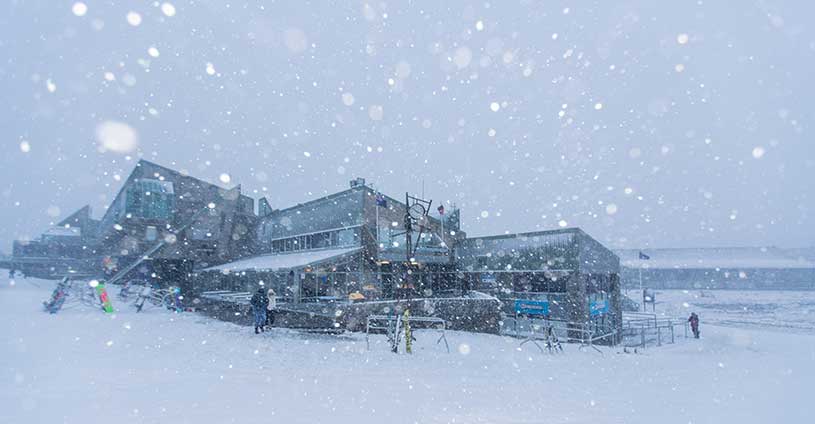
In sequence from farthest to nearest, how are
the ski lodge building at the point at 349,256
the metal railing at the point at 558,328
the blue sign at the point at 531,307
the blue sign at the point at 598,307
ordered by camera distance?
the blue sign at the point at 531,307 < the blue sign at the point at 598,307 < the ski lodge building at the point at 349,256 < the metal railing at the point at 558,328

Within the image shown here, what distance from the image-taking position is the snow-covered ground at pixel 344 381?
5988 mm

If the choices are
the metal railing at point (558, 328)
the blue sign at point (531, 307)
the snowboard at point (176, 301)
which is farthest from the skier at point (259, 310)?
the blue sign at point (531, 307)

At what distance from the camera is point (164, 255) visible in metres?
29.2

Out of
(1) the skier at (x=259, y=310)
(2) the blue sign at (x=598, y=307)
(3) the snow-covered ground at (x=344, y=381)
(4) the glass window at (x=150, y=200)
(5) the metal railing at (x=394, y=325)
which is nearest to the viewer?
(3) the snow-covered ground at (x=344, y=381)

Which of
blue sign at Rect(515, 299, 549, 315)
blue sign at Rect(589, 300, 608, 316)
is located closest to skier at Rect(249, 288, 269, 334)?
blue sign at Rect(515, 299, 549, 315)

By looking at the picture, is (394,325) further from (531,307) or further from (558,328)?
(531,307)

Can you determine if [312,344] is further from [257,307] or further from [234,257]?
[234,257]

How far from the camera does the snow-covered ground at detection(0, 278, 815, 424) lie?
5.99m

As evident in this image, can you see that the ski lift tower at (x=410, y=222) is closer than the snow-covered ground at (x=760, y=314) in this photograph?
Yes

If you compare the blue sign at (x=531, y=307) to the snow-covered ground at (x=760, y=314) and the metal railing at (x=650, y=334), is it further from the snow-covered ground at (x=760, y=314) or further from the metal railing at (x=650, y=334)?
the snow-covered ground at (x=760, y=314)

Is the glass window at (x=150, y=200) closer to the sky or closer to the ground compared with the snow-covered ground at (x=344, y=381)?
closer to the sky

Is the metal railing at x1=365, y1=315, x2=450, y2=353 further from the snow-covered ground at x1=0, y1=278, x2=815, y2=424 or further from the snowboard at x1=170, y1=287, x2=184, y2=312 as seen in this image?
the snowboard at x1=170, y1=287, x2=184, y2=312

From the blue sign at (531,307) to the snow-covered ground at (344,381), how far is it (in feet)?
25.8

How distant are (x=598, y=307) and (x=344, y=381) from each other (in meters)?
17.7
